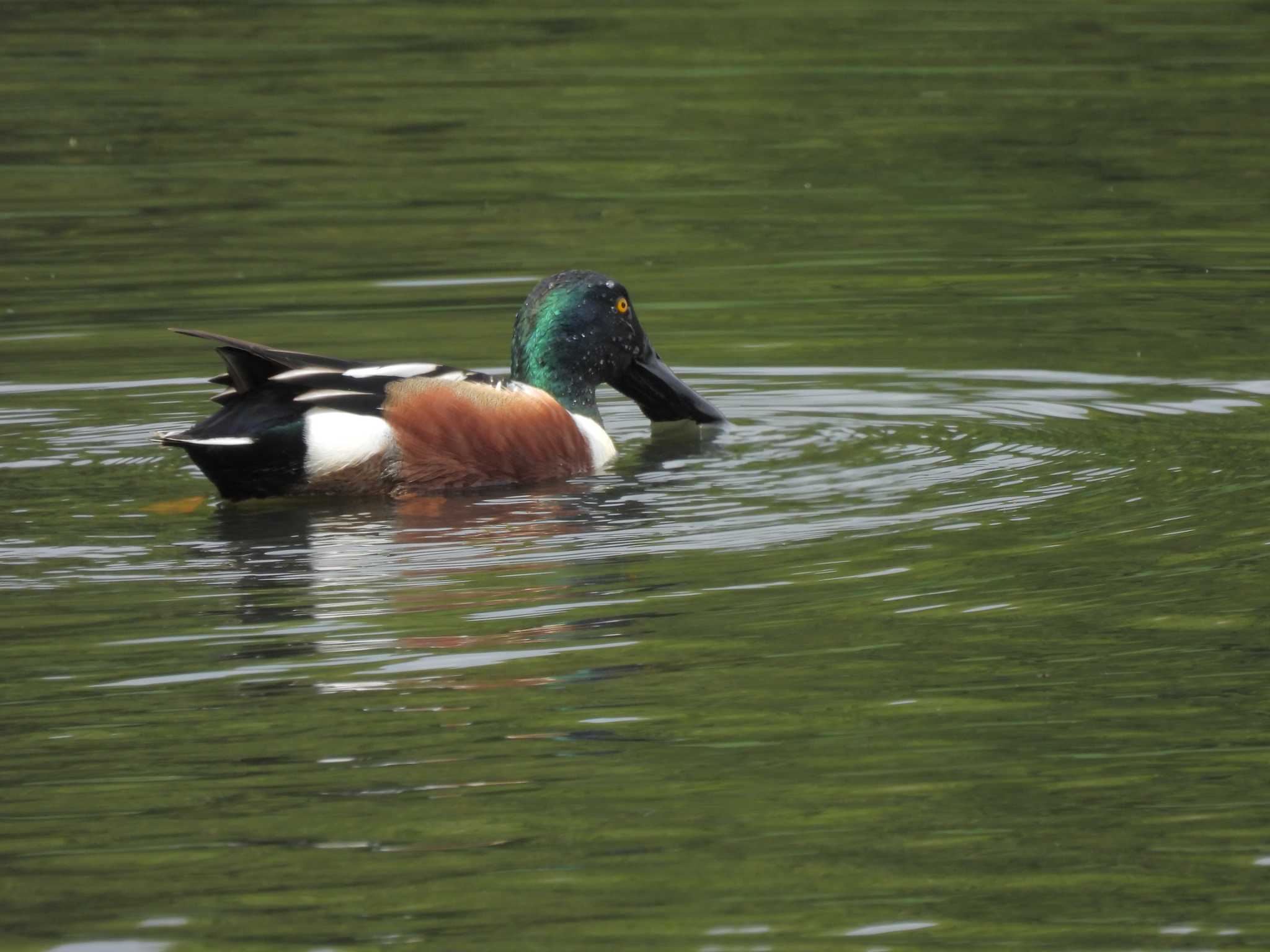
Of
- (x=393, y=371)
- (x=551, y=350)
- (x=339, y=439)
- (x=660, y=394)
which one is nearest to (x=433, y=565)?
(x=339, y=439)

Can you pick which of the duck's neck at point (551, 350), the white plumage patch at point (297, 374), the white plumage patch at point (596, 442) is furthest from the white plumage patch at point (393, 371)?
the duck's neck at point (551, 350)

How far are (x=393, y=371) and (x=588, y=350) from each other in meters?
1.40

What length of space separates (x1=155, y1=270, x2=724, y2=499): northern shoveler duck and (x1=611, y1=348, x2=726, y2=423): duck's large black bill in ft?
2.08

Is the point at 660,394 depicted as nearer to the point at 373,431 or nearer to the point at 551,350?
the point at 551,350

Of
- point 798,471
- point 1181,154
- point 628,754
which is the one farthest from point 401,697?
point 1181,154

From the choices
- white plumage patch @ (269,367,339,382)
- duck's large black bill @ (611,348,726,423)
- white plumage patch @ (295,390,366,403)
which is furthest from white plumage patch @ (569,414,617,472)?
white plumage patch @ (269,367,339,382)

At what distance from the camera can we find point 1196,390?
9430 mm

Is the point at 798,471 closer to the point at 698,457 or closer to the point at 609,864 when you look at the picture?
the point at 698,457

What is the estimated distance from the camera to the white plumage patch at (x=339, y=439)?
7.69m

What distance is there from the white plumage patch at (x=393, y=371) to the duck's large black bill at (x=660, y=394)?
1.58 m

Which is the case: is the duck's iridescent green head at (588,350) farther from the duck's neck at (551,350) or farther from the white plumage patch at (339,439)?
the white plumage patch at (339,439)

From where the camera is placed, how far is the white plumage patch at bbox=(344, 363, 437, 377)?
781 centimetres

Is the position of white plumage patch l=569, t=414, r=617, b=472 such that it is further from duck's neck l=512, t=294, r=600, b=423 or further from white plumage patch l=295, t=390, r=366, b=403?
white plumage patch l=295, t=390, r=366, b=403

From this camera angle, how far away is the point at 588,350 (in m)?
9.17
